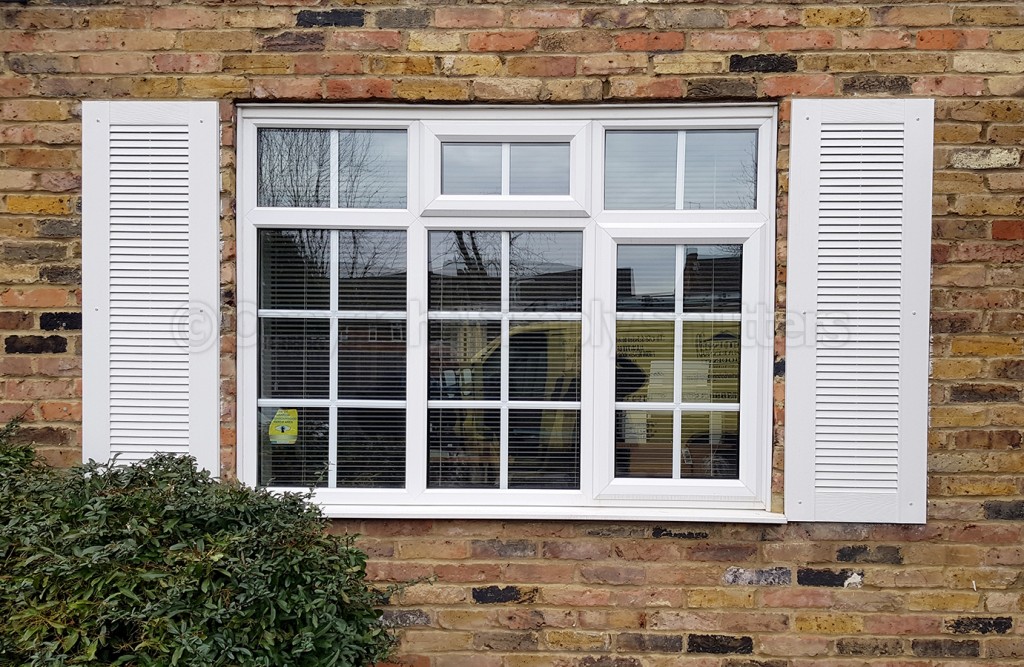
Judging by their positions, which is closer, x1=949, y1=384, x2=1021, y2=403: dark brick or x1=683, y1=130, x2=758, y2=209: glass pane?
x1=949, y1=384, x2=1021, y2=403: dark brick

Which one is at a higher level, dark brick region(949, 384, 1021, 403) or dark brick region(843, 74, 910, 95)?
dark brick region(843, 74, 910, 95)

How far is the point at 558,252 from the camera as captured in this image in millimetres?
2775

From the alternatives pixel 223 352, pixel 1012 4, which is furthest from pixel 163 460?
pixel 1012 4

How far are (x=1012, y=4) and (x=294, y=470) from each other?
3.48 m

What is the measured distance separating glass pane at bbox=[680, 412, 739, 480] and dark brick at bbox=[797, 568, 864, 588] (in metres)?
0.46

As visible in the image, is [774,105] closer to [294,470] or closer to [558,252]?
[558,252]

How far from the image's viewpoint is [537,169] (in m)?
2.77

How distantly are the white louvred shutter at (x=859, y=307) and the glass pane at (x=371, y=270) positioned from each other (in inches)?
63.2

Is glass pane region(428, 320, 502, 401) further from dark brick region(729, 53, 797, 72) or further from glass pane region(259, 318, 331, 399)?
dark brick region(729, 53, 797, 72)

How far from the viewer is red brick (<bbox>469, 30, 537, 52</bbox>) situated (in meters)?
2.64

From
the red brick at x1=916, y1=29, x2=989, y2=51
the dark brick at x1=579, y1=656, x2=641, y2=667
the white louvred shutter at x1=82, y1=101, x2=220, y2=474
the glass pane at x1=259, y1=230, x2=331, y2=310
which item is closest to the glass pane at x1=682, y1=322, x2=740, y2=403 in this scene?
the dark brick at x1=579, y1=656, x2=641, y2=667

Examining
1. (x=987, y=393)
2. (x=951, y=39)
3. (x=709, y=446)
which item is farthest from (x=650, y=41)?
(x=987, y=393)

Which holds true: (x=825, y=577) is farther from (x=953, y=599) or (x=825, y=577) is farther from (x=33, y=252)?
(x=33, y=252)

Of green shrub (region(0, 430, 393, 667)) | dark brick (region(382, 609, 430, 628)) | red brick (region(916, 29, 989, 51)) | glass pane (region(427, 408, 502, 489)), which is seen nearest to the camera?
green shrub (region(0, 430, 393, 667))
